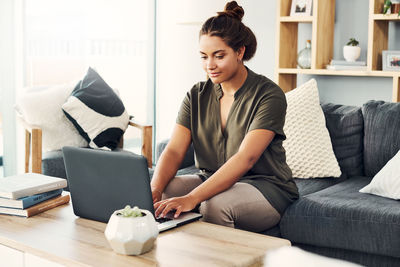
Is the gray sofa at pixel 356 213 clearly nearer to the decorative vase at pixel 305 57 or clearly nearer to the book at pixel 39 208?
the book at pixel 39 208

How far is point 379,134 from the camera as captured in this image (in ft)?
9.33

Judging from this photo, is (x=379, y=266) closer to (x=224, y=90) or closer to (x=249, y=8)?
(x=224, y=90)

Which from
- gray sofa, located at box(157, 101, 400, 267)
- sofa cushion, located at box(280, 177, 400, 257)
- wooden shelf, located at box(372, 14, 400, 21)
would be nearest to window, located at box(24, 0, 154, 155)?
wooden shelf, located at box(372, 14, 400, 21)

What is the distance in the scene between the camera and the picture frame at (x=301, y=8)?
3.99m

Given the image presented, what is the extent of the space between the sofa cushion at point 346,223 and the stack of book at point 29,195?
3.02 ft

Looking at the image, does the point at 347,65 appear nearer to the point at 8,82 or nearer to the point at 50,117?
the point at 50,117

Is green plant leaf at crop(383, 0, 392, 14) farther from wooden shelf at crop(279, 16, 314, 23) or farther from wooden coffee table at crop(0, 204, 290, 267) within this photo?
wooden coffee table at crop(0, 204, 290, 267)

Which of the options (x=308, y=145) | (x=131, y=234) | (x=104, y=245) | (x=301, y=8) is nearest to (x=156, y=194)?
(x=104, y=245)

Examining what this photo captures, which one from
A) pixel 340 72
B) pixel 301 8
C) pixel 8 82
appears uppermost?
pixel 301 8

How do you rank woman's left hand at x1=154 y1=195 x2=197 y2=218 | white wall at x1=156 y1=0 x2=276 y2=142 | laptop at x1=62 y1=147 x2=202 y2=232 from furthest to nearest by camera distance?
white wall at x1=156 y1=0 x2=276 y2=142 < woman's left hand at x1=154 y1=195 x2=197 y2=218 < laptop at x1=62 y1=147 x2=202 y2=232

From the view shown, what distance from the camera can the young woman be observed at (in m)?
2.14

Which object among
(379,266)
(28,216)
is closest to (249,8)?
(379,266)

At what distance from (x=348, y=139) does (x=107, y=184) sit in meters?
1.57

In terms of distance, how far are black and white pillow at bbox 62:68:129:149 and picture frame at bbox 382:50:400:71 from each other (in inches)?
66.4
